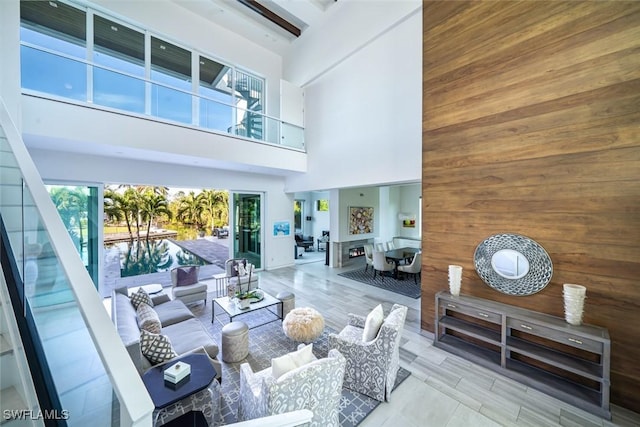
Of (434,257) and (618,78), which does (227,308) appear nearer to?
(434,257)

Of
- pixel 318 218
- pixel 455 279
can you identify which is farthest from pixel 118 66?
pixel 318 218

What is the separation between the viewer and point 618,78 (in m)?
2.40

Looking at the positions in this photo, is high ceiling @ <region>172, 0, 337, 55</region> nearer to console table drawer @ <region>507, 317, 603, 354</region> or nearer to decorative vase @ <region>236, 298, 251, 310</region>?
decorative vase @ <region>236, 298, 251, 310</region>

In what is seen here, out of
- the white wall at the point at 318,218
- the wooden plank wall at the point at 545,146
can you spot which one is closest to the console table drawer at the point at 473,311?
the wooden plank wall at the point at 545,146

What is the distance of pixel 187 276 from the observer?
16.2 feet

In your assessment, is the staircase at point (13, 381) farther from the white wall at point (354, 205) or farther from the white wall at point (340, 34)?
the white wall at point (354, 205)

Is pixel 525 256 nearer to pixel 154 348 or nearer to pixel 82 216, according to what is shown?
pixel 154 348

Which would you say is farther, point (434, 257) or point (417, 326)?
point (417, 326)

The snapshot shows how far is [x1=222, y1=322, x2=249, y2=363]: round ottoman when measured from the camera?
10.3 feet

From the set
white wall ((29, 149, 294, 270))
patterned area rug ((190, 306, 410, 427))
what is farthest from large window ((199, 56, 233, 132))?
patterned area rug ((190, 306, 410, 427))

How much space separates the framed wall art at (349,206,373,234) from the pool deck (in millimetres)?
4716

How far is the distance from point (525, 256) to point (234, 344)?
3.84 meters

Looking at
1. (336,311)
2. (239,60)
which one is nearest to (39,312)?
(336,311)

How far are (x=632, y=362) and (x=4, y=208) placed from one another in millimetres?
5728
